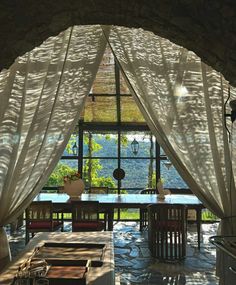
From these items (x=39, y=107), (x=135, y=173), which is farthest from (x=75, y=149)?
(x=39, y=107)

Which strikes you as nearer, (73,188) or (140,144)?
(73,188)

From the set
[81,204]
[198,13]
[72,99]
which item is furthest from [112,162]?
[198,13]

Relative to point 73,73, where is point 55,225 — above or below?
below

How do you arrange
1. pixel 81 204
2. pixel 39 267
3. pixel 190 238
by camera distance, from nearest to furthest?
pixel 39 267 < pixel 81 204 < pixel 190 238

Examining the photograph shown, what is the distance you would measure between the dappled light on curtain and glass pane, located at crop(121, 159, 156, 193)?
18.4 feet

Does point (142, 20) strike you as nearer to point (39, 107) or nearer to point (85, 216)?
point (39, 107)

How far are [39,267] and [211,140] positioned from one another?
2508 millimetres

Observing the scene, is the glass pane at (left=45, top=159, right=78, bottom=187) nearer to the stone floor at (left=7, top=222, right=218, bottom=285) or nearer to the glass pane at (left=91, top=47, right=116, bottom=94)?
the glass pane at (left=91, top=47, right=116, bottom=94)

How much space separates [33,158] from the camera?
4.07 meters

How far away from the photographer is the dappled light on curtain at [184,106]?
396 centimetres

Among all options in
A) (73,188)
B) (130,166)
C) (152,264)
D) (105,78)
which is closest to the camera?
(152,264)

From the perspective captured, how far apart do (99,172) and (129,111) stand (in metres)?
1.80

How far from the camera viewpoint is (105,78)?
8789mm

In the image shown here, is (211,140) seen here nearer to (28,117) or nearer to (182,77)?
(182,77)
